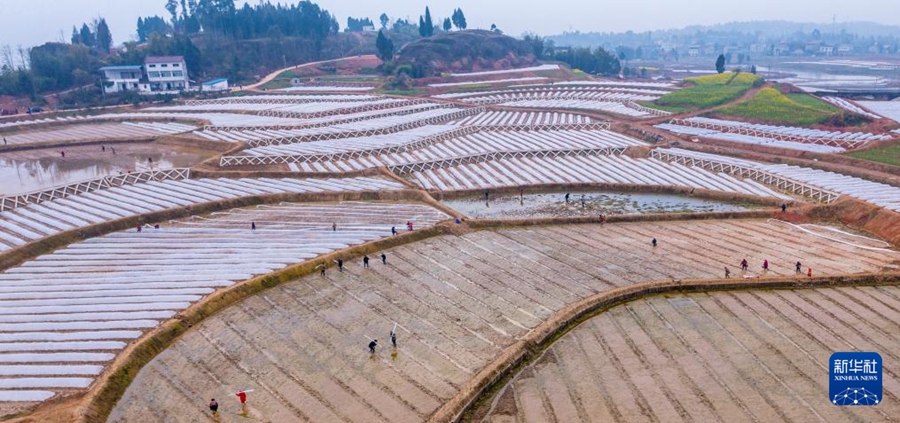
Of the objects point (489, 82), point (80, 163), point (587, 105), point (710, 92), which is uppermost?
point (489, 82)

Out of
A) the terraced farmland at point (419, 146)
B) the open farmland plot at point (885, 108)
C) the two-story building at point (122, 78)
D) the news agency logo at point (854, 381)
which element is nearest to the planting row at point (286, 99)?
the two-story building at point (122, 78)

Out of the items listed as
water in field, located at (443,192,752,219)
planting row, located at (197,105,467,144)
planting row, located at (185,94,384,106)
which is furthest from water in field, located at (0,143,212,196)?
water in field, located at (443,192,752,219)

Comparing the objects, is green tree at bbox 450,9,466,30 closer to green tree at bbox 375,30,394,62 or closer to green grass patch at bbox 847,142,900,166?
green tree at bbox 375,30,394,62

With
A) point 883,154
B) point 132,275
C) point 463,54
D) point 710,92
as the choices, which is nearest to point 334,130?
point 132,275

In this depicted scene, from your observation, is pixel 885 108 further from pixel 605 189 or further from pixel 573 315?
pixel 573 315

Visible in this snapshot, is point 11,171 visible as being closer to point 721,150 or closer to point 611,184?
point 611,184

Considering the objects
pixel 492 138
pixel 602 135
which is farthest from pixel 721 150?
pixel 492 138
